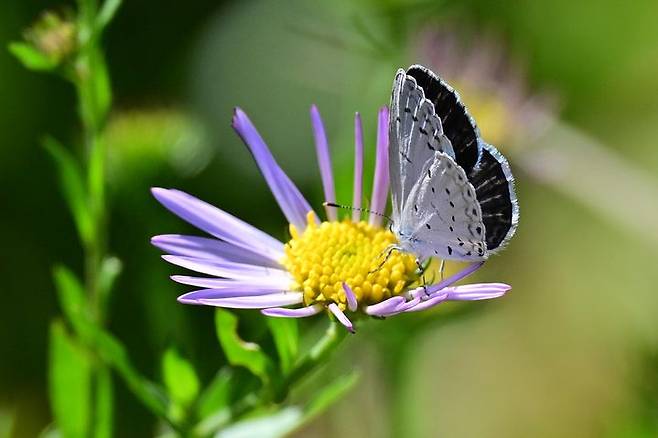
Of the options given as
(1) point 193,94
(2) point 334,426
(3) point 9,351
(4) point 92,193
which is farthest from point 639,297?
(4) point 92,193

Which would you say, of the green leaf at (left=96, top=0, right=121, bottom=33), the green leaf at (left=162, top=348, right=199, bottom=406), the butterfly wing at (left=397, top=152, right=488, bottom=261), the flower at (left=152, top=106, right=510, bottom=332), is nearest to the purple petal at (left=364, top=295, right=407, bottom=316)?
the flower at (left=152, top=106, right=510, bottom=332)

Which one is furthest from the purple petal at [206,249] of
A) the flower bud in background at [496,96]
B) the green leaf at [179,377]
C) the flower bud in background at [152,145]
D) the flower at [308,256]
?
the flower bud in background at [496,96]

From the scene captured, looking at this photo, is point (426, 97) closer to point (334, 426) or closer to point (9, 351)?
point (334, 426)

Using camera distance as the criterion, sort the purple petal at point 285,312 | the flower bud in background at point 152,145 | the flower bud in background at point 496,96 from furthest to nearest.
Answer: the flower bud in background at point 496,96 < the flower bud in background at point 152,145 < the purple petal at point 285,312

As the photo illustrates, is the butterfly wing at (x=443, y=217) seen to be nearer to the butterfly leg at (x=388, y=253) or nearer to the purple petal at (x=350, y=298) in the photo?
the butterfly leg at (x=388, y=253)

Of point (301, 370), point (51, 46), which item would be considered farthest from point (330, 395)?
point (51, 46)

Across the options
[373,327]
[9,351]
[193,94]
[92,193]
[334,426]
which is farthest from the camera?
[193,94]

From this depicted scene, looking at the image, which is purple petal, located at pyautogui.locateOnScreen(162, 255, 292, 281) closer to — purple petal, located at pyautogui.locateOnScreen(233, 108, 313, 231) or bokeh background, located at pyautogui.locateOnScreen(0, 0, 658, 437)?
purple petal, located at pyautogui.locateOnScreen(233, 108, 313, 231)
